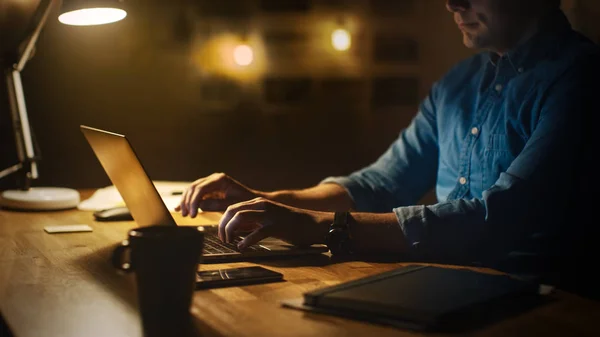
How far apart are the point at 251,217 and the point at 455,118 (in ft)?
2.31

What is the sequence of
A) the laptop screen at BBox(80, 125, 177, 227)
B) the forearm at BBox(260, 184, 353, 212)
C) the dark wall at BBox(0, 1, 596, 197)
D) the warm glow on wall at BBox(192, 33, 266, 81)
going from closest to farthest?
1. the laptop screen at BBox(80, 125, 177, 227)
2. the forearm at BBox(260, 184, 353, 212)
3. the dark wall at BBox(0, 1, 596, 197)
4. the warm glow on wall at BBox(192, 33, 266, 81)

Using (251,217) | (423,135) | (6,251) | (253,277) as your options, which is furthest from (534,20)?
(6,251)

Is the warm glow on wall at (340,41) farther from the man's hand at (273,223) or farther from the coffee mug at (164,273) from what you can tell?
the coffee mug at (164,273)

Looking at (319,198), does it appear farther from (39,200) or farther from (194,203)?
(39,200)

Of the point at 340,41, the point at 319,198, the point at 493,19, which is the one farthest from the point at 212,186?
the point at 340,41

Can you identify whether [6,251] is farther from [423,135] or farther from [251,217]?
[423,135]

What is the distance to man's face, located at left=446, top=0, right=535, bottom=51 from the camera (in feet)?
4.86

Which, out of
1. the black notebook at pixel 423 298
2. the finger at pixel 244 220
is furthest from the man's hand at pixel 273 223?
the black notebook at pixel 423 298

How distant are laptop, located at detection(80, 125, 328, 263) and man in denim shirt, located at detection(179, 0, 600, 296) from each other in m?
0.03

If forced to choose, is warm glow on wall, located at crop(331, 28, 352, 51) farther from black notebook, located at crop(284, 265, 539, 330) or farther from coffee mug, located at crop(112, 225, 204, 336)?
coffee mug, located at crop(112, 225, 204, 336)

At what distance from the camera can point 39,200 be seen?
5.72 ft

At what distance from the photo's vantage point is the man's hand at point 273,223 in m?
1.17

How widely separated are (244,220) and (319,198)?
0.57 metres

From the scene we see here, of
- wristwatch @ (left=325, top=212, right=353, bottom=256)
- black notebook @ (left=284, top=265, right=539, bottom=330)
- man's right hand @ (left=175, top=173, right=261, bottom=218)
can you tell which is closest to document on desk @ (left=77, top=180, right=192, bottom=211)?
man's right hand @ (left=175, top=173, right=261, bottom=218)
